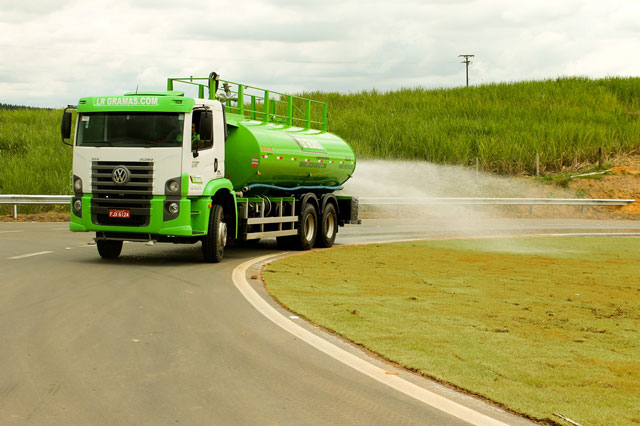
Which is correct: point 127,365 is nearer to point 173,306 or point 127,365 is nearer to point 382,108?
point 173,306

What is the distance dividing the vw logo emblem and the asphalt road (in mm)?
2590

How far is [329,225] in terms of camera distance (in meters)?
22.3

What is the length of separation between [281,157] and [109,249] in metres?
4.44

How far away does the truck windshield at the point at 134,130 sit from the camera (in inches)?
627

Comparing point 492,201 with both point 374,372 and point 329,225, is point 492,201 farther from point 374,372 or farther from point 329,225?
point 374,372

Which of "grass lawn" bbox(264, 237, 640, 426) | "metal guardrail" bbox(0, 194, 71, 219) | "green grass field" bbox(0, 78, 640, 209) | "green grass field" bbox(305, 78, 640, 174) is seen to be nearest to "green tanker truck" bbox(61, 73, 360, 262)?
"grass lawn" bbox(264, 237, 640, 426)

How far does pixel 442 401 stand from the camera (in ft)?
20.9

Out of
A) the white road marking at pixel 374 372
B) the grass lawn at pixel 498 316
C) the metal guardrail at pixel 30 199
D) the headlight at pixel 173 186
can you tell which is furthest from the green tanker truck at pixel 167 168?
the metal guardrail at pixel 30 199

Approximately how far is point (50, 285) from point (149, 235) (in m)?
3.60

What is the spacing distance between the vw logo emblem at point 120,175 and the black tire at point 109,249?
162 centimetres

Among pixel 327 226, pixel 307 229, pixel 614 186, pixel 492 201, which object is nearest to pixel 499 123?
pixel 614 186

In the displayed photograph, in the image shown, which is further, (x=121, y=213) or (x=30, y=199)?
(x=30, y=199)

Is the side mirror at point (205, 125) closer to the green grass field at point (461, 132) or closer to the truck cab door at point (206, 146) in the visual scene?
the truck cab door at point (206, 146)

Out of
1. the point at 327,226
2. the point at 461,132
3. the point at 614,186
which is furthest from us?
the point at 461,132
